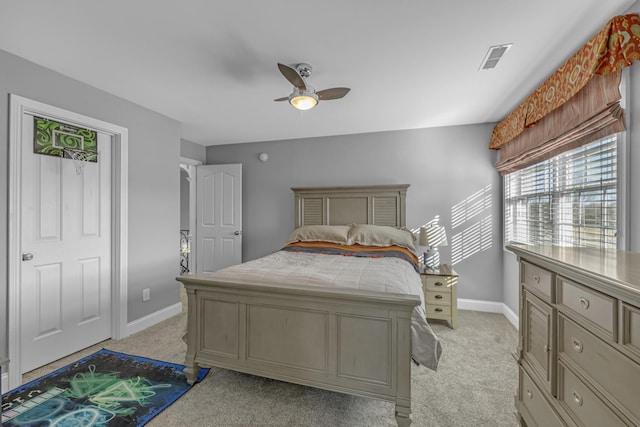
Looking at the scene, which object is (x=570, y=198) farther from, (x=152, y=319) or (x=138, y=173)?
(x=152, y=319)

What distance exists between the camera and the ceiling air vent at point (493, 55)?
197cm

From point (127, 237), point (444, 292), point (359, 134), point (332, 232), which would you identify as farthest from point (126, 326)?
point (359, 134)

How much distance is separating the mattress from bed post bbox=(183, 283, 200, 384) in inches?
9.2

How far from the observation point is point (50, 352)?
7.74 ft

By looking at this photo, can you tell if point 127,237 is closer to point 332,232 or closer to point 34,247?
point 34,247

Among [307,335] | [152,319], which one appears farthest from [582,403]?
[152,319]

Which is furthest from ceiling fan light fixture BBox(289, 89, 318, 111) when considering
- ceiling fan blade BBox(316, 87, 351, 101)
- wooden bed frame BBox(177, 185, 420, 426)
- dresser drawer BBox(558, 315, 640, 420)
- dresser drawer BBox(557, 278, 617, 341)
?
dresser drawer BBox(558, 315, 640, 420)

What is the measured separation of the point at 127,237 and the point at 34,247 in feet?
2.37

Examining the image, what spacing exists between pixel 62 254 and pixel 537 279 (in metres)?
3.48

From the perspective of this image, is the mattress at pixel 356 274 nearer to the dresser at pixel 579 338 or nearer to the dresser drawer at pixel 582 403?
the dresser at pixel 579 338

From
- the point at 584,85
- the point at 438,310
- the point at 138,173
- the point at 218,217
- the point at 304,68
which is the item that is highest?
the point at 304,68

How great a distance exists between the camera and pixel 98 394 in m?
→ 1.96

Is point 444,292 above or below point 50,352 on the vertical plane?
above

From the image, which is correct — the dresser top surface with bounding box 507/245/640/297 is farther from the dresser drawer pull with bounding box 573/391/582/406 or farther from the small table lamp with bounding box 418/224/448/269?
Answer: the small table lamp with bounding box 418/224/448/269
